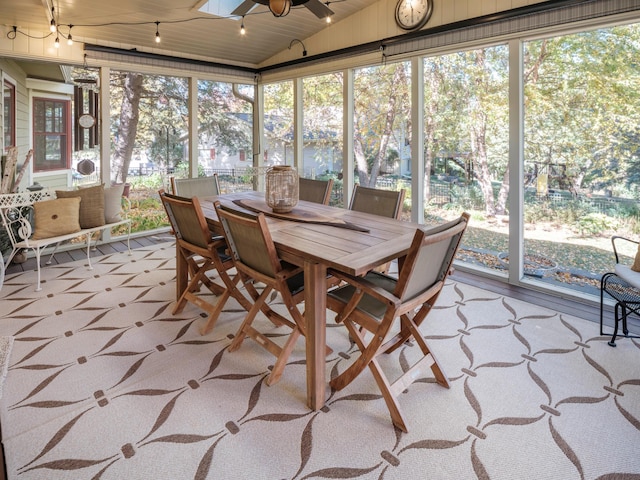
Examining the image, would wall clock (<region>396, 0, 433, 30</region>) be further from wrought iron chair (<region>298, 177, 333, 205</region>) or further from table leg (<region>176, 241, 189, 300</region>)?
table leg (<region>176, 241, 189, 300</region>)

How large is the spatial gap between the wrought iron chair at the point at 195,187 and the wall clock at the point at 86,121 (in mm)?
2002

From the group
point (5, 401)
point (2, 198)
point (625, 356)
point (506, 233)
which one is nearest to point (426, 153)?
point (506, 233)

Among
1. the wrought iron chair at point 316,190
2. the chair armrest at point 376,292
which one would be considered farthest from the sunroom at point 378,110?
the wrought iron chair at point 316,190

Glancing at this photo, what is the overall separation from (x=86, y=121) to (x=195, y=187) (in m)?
2.17

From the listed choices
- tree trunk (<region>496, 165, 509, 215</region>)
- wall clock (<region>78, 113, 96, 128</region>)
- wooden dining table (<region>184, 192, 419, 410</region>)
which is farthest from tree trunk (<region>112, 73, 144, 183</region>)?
tree trunk (<region>496, 165, 509, 215</region>)

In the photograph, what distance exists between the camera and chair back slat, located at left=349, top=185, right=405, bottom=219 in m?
3.09

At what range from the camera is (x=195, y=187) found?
4145 mm

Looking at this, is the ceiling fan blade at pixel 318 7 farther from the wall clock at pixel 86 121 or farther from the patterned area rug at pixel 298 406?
the wall clock at pixel 86 121

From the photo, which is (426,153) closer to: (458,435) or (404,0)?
(404,0)

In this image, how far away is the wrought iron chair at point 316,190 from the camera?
3742 mm

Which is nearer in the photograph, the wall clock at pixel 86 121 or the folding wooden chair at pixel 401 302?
the folding wooden chair at pixel 401 302

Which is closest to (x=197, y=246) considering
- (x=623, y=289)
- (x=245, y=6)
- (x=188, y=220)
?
(x=188, y=220)

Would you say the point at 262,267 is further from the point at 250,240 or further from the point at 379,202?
the point at 379,202

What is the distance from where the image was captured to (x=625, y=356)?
8.16 feet
